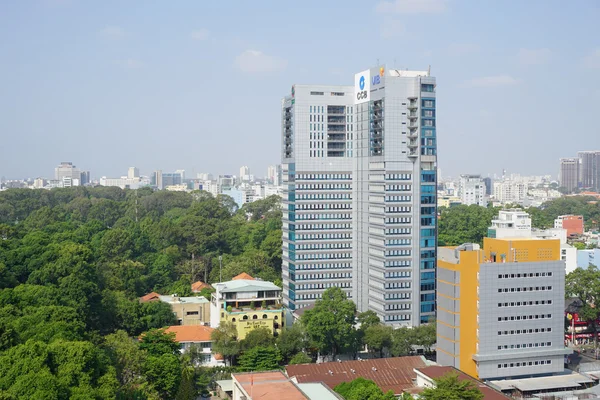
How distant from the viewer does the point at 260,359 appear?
31.3 m

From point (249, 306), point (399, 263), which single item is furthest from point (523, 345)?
point (249, 306)

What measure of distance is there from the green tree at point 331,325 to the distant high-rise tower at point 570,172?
465ft

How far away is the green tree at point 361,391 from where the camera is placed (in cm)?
2491

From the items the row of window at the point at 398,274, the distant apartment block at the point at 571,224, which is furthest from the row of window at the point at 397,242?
the distant apartment block at the point at 571,224

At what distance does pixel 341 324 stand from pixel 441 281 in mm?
5539

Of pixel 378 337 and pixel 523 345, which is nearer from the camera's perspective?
pixel 523 345

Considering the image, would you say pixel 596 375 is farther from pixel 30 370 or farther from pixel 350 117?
pixel 30 370

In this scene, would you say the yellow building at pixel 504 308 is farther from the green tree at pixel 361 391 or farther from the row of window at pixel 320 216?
the row of window at pixel 320 216

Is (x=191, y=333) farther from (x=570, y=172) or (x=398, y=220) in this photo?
(x=570, y=172)

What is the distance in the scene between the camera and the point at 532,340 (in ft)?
99.3

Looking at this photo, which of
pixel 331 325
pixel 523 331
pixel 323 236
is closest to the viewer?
pixel 523 331

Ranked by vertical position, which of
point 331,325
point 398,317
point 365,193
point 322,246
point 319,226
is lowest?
point 398,317

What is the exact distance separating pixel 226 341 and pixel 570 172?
147 m

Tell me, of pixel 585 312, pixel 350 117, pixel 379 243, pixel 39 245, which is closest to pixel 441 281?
pixel 379 243
